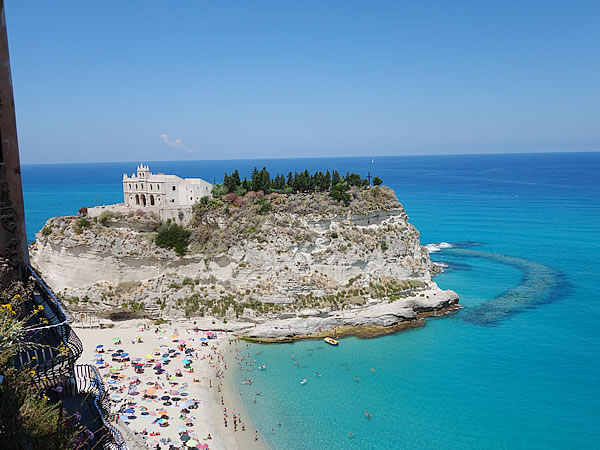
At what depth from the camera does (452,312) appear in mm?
41344

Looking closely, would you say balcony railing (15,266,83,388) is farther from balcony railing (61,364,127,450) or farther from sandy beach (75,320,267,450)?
sandy beach (75,320,267,450)

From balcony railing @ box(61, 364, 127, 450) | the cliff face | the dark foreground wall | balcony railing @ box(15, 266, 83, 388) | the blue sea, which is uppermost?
the dark foreground wall

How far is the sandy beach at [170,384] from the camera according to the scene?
23938 millimetres

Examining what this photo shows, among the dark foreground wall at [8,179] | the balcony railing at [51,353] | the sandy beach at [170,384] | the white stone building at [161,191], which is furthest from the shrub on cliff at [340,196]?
the balcony railing at [51,353]

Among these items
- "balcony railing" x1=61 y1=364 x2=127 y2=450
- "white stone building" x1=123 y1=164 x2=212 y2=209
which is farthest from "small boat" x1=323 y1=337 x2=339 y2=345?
"balcony railing" x1=61 y1=364 x2=127 y2=450

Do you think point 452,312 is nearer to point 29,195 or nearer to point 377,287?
point 377,287

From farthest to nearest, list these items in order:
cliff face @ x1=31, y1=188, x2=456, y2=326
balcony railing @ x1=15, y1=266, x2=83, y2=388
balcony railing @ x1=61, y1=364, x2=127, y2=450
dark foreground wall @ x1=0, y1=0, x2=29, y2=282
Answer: cliff face @ x1=31, y1=188, x2=456, y2=326 < dark foreground wall @ x1=0, y1=0, x2=29, y2=282 < balcony railing @ x1=61, y1=364, x2=127, y2=450 < balcony railing @ x1=15, y1=266, x2=83, y2=388

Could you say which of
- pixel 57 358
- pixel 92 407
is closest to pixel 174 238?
pixel 92 407

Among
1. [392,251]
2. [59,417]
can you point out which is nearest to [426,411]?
[392,251]

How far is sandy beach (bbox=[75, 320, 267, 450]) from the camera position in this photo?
78.5ft

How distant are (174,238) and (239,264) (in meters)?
7.21

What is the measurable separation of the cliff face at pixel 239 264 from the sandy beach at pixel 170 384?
3105 millimetres

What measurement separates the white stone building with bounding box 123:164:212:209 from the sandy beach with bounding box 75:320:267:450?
502 inches

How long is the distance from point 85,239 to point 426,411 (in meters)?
33.1
